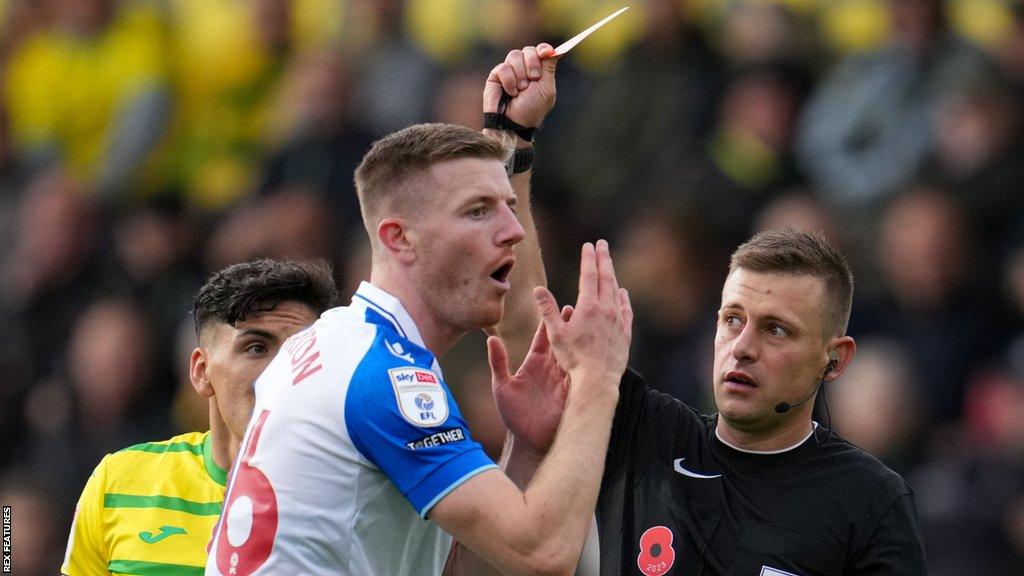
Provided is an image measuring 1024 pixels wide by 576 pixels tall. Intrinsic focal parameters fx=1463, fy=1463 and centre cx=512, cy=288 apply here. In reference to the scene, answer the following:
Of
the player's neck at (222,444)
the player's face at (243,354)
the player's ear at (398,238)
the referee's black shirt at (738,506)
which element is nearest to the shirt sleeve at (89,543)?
the player's neck at (222,444)

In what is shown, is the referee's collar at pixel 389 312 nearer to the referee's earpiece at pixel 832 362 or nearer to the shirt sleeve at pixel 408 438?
the shirt sleeve at pixel 408 438

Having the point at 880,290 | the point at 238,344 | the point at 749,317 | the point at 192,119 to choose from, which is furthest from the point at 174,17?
the point at 749,317

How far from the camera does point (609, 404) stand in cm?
369

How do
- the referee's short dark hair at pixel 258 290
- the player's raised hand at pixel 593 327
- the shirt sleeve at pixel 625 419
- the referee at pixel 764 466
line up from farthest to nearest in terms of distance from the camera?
1. the referee's short dark hair at pixel 258 290
2. the shirt sleeve at pixel 625 419
3. the referee at pixel 764 466
4. the player's raised hand at pixel 593 327

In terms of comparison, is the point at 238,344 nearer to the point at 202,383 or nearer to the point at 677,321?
the point at 202,383

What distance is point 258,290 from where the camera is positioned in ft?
15.8

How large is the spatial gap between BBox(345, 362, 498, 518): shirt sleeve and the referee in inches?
30.0

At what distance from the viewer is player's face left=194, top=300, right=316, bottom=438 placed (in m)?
4.71

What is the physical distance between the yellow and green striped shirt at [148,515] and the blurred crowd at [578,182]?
2.08 m

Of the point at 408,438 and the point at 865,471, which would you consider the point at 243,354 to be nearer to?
the point at 408,438

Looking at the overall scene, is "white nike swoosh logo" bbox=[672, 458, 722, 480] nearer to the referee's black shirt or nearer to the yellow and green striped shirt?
the referee's black shirt

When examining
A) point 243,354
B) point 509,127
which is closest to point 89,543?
point 243,354

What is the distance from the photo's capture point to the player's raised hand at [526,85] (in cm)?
452

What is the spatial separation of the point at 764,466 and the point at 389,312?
1140 mm
